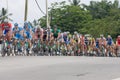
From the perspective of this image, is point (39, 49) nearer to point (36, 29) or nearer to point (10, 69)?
point (36, 29)

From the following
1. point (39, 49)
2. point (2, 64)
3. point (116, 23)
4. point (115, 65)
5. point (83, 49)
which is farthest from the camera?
point (116, 23)

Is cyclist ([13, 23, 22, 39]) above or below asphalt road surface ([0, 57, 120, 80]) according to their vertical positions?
above

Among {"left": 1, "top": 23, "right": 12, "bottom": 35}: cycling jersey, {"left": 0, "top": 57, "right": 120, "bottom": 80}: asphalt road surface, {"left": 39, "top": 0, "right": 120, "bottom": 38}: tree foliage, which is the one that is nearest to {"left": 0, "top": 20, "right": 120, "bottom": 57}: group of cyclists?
{"left": 1, "top": 23, "right": 12, "bottom": 35}: cycling jersey

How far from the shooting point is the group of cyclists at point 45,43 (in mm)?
22016

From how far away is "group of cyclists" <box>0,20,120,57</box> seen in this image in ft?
72.2

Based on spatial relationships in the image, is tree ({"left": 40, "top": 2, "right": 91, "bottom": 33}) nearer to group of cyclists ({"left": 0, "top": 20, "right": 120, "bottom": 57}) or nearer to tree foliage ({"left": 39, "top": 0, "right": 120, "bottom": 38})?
tree foliage ({"left": 39, "top": 0, "right": 120, "bottom": 38})

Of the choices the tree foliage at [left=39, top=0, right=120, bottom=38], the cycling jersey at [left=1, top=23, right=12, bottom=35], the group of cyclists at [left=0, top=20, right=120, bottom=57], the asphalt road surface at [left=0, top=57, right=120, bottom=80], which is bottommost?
the asphalt road surface at [left=0, top=57, right=120, bottom=80]

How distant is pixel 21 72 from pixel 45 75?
963 mm

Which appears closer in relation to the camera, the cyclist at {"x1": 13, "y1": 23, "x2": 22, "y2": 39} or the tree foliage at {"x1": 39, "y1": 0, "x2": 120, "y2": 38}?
the cyclist at {"x1": 13, "y1": 23, "x2": 22, "y2": 39}

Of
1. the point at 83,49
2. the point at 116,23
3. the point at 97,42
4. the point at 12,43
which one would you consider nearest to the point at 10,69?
the point at 12,43

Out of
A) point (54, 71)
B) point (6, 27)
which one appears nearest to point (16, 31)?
point (6, 27)

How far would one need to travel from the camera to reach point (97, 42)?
94.6ft

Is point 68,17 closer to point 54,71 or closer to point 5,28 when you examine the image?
point 5,28

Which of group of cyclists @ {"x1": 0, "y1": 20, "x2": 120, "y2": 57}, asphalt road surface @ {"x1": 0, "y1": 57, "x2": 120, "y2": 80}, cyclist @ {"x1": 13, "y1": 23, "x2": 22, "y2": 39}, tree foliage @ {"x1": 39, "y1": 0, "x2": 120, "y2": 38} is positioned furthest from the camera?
tree foliage @ {"x1": 39, "y1": 0, "x2": 120, "y2": 38}
